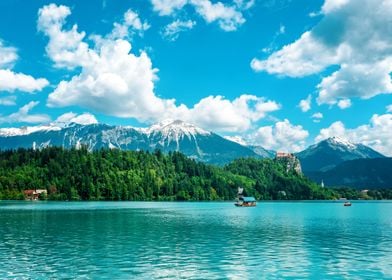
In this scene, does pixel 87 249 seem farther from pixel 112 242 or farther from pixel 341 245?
pixel 341 245

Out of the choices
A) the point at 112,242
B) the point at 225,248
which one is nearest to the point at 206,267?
the point at 225,248

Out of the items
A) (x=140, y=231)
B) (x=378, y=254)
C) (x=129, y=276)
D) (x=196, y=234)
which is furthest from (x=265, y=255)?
(x=140, y=231)

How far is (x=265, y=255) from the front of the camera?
58.7 meters

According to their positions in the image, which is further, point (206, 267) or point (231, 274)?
point (206, 267)

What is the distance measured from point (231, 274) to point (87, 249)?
24.1 m

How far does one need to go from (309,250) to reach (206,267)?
808 inches

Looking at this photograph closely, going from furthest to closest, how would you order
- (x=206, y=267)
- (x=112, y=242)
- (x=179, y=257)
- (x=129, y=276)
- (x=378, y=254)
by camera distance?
(x=112, y=242), (x=378, y=254), (x=179, y=257), (x=206, y=267), (x=129, y=276)

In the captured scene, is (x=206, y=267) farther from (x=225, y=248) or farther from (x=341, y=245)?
(x=341, y=245)

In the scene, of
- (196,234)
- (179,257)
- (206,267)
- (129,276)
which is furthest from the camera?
(196,234)

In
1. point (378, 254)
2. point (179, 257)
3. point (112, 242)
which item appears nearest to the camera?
point (179, 257)

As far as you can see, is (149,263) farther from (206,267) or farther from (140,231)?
(140,231)

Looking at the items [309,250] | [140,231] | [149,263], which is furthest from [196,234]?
[149,263]

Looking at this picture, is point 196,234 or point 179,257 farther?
point 196,234

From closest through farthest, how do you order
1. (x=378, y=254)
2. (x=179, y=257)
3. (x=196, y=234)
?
(x=179, y=257) → (x=378, y=254) → (x=196, y=234)
